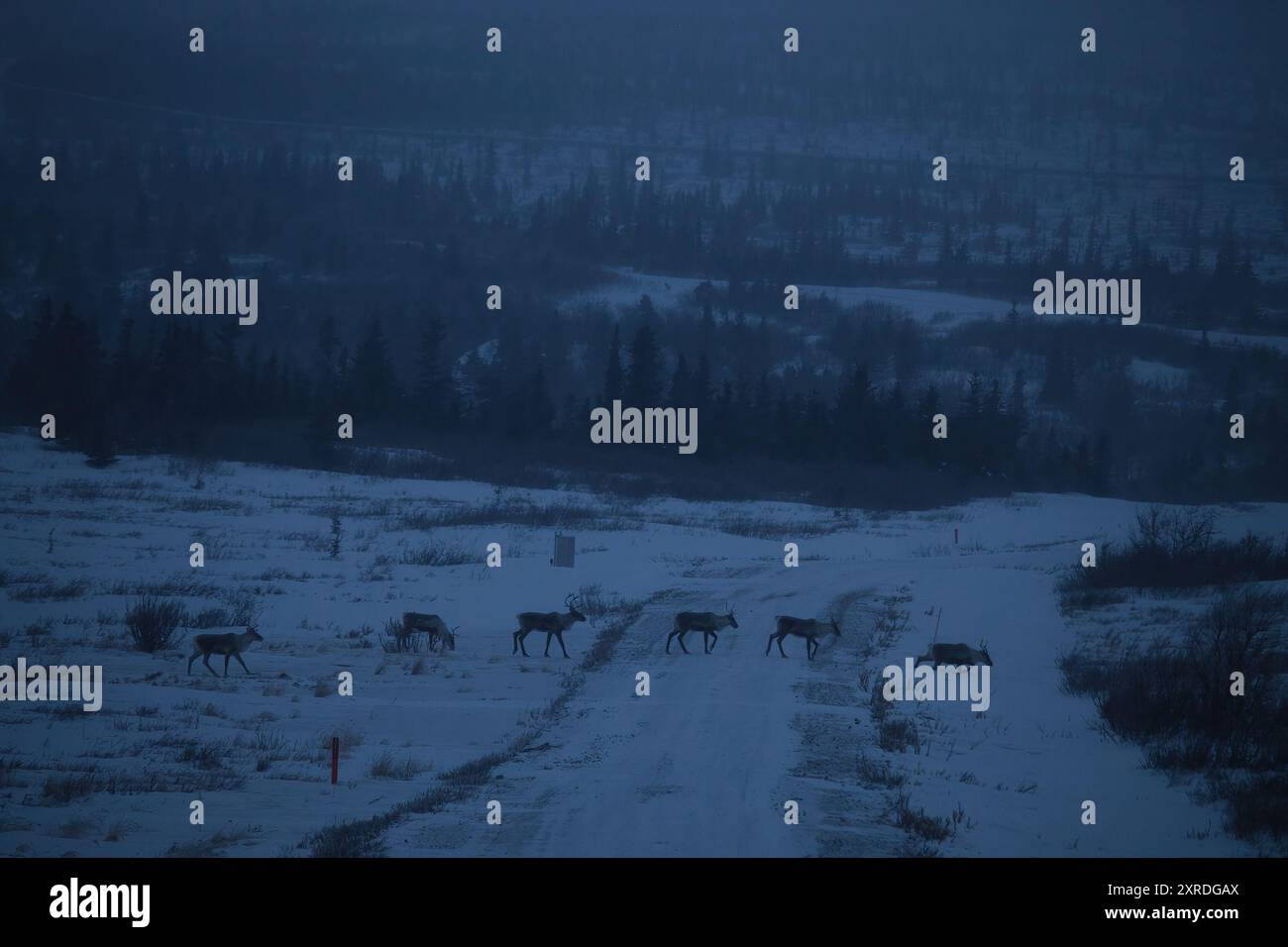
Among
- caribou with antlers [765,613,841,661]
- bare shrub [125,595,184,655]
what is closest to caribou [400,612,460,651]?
bare shrub [125,595,184,655]

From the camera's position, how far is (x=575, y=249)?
18838 centimetres

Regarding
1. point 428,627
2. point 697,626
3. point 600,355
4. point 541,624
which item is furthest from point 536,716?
point 600,355

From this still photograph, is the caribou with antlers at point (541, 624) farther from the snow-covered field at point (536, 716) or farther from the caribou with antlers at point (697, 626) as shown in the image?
the caribou with antlers at point (697, 626)

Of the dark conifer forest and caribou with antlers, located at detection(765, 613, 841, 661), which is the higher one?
the dark conifer forest

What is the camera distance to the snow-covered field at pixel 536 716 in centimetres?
958

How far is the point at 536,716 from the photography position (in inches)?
567

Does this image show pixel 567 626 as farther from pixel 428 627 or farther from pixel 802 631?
pixel 802 631

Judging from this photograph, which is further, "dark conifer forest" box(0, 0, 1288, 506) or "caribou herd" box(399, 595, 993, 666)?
"dark conifer forest" box(0, 0, 1288, 506)

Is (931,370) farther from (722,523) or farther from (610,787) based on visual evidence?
(610,787)

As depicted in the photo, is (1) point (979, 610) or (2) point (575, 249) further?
(2) point (575, 249)

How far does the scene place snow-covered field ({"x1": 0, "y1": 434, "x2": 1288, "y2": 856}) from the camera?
9.58 metres

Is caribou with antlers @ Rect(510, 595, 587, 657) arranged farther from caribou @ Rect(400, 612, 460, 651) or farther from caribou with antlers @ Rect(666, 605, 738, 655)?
caribou with antlers @ Rect(666, 605, 738, 655)
